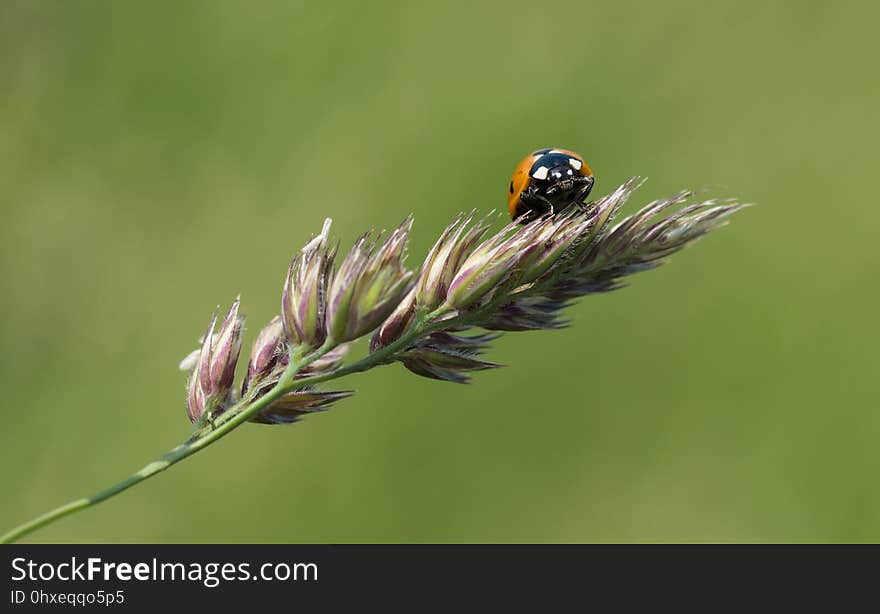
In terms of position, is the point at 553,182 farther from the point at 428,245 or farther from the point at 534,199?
the point at 428,245

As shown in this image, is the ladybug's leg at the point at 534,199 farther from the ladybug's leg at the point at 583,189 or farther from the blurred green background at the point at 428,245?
the blurred green background at the point at 428,245

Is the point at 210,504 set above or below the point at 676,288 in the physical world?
below

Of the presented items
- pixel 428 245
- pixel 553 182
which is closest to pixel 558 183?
pixel 553 182

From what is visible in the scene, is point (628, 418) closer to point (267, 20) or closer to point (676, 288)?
point (676, 288)

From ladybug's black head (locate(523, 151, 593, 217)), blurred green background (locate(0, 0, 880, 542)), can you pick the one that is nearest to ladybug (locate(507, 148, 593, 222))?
ladybug's black head (locate(523, 151, 593, 217))

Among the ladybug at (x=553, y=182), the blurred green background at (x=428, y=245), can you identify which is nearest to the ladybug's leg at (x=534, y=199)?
the ladybug at (x=553, y=182)

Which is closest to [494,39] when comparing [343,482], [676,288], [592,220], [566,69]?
[566,69]
